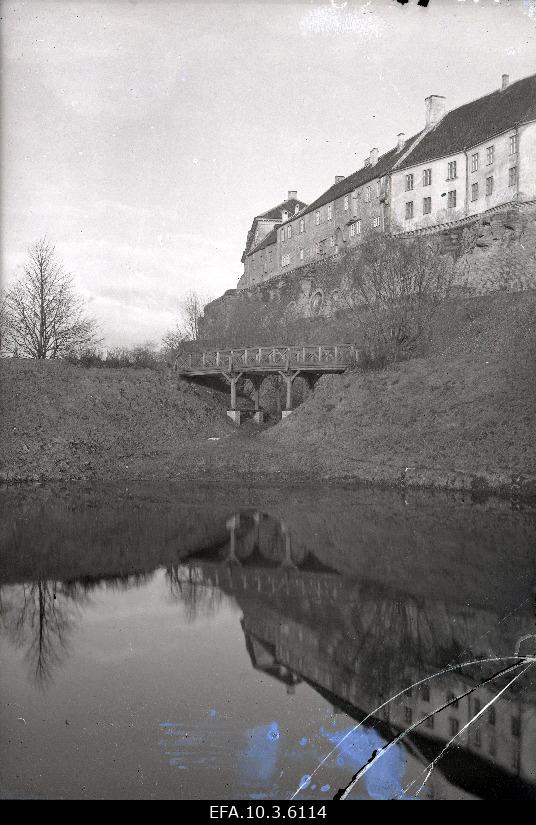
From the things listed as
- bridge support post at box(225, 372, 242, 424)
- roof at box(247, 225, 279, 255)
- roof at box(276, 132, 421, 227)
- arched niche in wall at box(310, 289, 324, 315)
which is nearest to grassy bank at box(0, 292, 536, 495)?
bridge support post at box(225, 372, 242, 424)

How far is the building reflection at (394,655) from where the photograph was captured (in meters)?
5.86

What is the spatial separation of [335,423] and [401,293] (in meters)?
10.6

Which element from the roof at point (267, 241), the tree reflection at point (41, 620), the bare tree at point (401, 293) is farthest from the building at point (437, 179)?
the tree reflection at point (41, 620)

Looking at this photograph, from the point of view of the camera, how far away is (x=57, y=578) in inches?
450

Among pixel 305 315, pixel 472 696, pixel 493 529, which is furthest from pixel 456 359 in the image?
pixel 472 696

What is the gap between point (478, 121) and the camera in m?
43.5

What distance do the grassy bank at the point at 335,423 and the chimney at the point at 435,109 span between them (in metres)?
19.9

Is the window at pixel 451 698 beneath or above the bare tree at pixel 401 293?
beneath

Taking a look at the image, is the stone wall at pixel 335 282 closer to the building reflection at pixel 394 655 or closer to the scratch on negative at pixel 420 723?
the building reflection at pixel 394 655

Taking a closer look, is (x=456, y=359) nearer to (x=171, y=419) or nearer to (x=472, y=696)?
(x=171, y=419)

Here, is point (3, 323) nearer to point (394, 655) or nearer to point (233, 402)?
point (233, 402)

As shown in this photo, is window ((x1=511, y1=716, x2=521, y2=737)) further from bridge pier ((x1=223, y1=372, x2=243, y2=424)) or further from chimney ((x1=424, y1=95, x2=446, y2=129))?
chimney ((x1=424, y1=95, x2=446, y2=129))

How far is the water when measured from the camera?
551 cm
